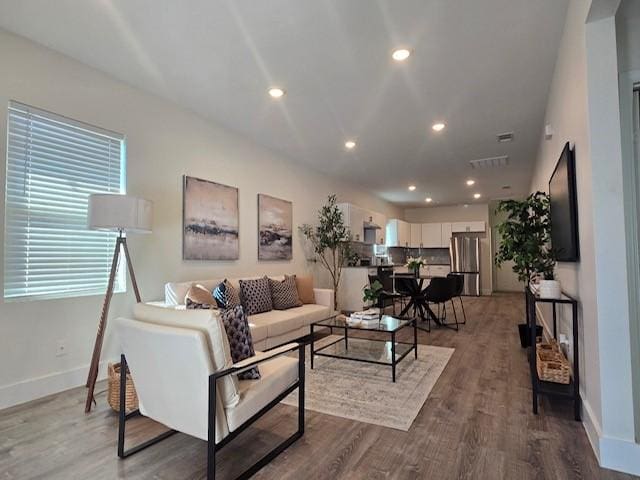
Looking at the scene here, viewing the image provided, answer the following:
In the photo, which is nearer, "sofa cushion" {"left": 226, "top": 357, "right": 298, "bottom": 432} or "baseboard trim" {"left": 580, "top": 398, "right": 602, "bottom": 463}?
"sofa cushion" {"left": 226, "top": 357, "right": 298, "bottom": 432}

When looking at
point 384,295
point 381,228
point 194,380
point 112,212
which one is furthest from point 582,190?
point 381,228

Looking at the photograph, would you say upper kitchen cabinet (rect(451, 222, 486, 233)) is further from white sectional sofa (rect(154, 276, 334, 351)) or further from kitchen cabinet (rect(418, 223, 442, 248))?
white sectional sofa (rect(154, 276, 334, 351))

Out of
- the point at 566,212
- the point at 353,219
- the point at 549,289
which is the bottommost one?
the point at 549,289

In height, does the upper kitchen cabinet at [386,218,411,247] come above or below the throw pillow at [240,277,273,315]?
above

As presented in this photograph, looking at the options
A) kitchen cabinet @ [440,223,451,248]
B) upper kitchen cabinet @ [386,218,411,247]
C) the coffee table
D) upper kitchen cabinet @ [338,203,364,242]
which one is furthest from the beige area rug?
kitchen cabinet @ [440,223,451,248]

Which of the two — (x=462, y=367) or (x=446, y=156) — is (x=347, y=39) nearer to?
(x=462, y=367)

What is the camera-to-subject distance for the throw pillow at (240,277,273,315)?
13.9 feet

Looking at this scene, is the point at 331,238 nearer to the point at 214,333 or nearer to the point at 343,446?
the point at 343,446

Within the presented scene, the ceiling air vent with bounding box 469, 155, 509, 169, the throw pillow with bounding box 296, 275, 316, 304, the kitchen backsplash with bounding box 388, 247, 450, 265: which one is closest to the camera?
the throw pillow with bounding box 296, 275, 316, 304

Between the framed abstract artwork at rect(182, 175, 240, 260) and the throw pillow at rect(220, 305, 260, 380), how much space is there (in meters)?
2.27

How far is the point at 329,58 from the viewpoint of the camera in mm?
3068

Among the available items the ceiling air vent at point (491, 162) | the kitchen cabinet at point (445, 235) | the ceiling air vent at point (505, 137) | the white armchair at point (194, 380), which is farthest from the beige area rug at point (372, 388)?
the kitchen cabinet at point (445, 235)

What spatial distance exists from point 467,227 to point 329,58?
8.85 m

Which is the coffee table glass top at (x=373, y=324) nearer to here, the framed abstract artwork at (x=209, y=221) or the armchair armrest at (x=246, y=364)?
the armchair armrest at (x=246, y=364)
